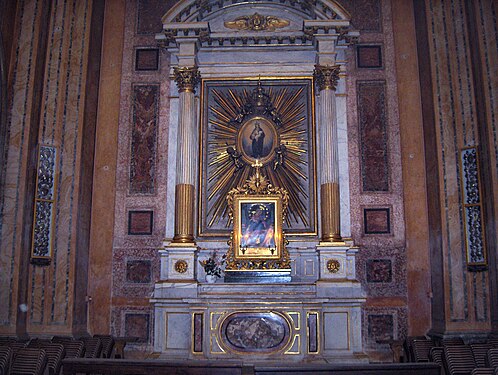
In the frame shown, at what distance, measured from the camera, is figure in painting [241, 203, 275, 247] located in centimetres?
979

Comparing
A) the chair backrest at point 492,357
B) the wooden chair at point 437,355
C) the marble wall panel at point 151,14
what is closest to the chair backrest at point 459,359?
the wooden chair at point 437,355

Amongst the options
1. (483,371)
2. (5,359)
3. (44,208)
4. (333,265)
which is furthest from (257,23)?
(483,371)

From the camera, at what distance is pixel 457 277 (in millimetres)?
9219

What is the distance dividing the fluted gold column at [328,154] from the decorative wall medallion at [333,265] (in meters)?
0.34

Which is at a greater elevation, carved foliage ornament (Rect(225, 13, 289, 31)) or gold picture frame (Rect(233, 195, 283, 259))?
carved foliage ornament (Rect(225, 13, 289, 31))

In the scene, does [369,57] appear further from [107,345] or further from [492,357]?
[107,345]

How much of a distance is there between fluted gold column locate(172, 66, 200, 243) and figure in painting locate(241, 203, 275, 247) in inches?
36.6

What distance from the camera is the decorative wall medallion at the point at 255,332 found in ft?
29.5

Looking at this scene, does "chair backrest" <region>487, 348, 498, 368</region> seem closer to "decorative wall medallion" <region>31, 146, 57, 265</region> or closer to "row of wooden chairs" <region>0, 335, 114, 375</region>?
"row of wooden chairs" <region>0, 335, 114, 375</region>

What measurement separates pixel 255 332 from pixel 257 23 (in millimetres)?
5388

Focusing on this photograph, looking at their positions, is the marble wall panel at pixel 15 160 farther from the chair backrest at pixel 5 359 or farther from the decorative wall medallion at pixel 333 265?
the decorative wall medallion at pixel 333 265

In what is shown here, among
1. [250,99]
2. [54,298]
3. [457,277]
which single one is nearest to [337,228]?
[457,277]

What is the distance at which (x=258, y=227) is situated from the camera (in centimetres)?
986

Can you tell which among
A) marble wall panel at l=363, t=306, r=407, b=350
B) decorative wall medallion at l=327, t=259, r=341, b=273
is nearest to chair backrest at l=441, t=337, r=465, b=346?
marble wall panel at l=363, t=306, r=407, b=350
